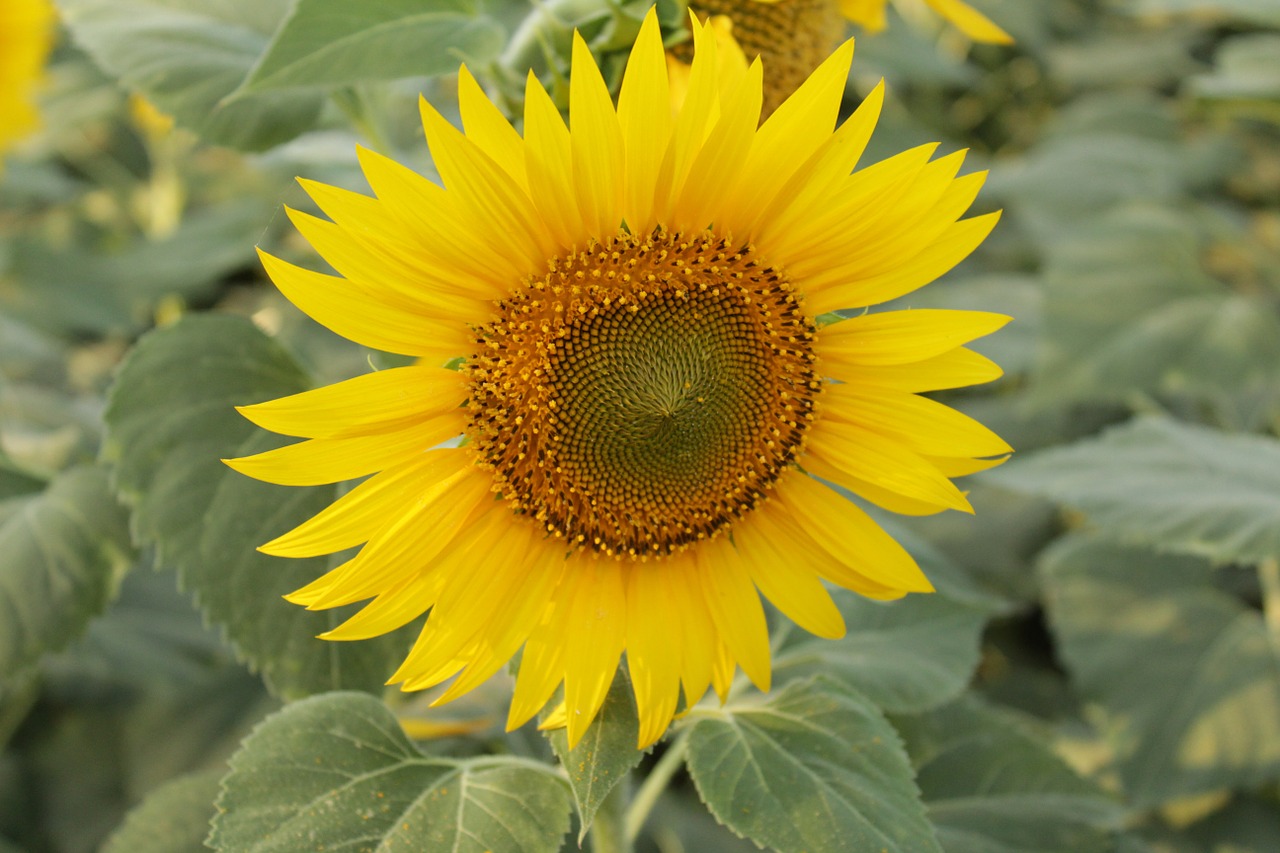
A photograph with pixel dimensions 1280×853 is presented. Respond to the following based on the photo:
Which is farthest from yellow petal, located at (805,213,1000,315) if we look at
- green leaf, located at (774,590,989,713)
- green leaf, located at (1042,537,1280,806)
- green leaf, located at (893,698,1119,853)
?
green leaf, located at (1042,537,1280,806)

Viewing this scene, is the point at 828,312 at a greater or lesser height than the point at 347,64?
lesser

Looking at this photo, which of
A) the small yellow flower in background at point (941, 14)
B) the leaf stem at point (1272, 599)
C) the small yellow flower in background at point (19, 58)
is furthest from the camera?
the small yellow flower in background at point (19, 58)

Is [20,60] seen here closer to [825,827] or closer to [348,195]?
[348,195]

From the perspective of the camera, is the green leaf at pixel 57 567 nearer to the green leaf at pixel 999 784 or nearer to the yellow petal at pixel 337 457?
the yellow petal at pixel 337 457

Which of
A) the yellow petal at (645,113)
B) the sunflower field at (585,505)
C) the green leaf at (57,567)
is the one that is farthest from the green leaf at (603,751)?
the green leaf at (57,567)

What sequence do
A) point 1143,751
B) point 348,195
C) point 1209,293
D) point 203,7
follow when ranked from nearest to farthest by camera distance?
point 348,195
point 203,7
point 1143,751
point 1209,293

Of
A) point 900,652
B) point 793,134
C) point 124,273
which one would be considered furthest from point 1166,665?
point 124,273

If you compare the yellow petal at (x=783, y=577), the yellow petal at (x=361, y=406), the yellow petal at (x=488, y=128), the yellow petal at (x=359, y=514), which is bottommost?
the yellow petal at (x=783, y=577)

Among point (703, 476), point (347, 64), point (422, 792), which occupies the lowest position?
point (422, 792)

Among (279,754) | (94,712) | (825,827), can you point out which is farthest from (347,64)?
(94,712)
